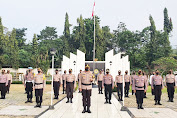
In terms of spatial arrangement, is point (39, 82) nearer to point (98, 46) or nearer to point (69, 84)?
point (69, 84)

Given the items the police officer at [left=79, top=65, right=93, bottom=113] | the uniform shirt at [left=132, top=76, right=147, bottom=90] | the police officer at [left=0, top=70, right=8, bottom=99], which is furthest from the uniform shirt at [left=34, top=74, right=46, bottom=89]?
the uniform shirt at [left=132, top=76, right=147, bottom=90]

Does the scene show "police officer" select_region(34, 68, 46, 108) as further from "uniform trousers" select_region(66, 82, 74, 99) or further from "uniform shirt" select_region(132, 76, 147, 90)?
"uniform shirt" select_region(132, 76, 147, 90)

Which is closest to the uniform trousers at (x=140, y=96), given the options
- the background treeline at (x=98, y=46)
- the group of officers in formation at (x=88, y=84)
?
the group of officers in formation at (x=88, y=84)

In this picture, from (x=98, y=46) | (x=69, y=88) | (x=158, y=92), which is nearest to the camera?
(x=158, y=92)

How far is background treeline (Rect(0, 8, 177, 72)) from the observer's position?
146ft

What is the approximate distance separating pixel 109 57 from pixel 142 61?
50.2 ft

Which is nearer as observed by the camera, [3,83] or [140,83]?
[140,83]

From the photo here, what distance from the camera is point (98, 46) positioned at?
167ft

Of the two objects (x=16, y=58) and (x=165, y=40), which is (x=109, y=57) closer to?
(x=165, y=40)

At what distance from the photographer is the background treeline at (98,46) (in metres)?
44.5

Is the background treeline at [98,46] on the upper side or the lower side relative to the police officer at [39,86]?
upper

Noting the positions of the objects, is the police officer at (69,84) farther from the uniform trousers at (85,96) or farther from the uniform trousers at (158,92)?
the uniform trousers at (158,92)

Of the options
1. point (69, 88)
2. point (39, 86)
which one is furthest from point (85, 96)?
point (69, 88)

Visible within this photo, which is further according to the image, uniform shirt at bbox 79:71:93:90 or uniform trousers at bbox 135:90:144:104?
uniform trousers at bbox 135:90:144:104
